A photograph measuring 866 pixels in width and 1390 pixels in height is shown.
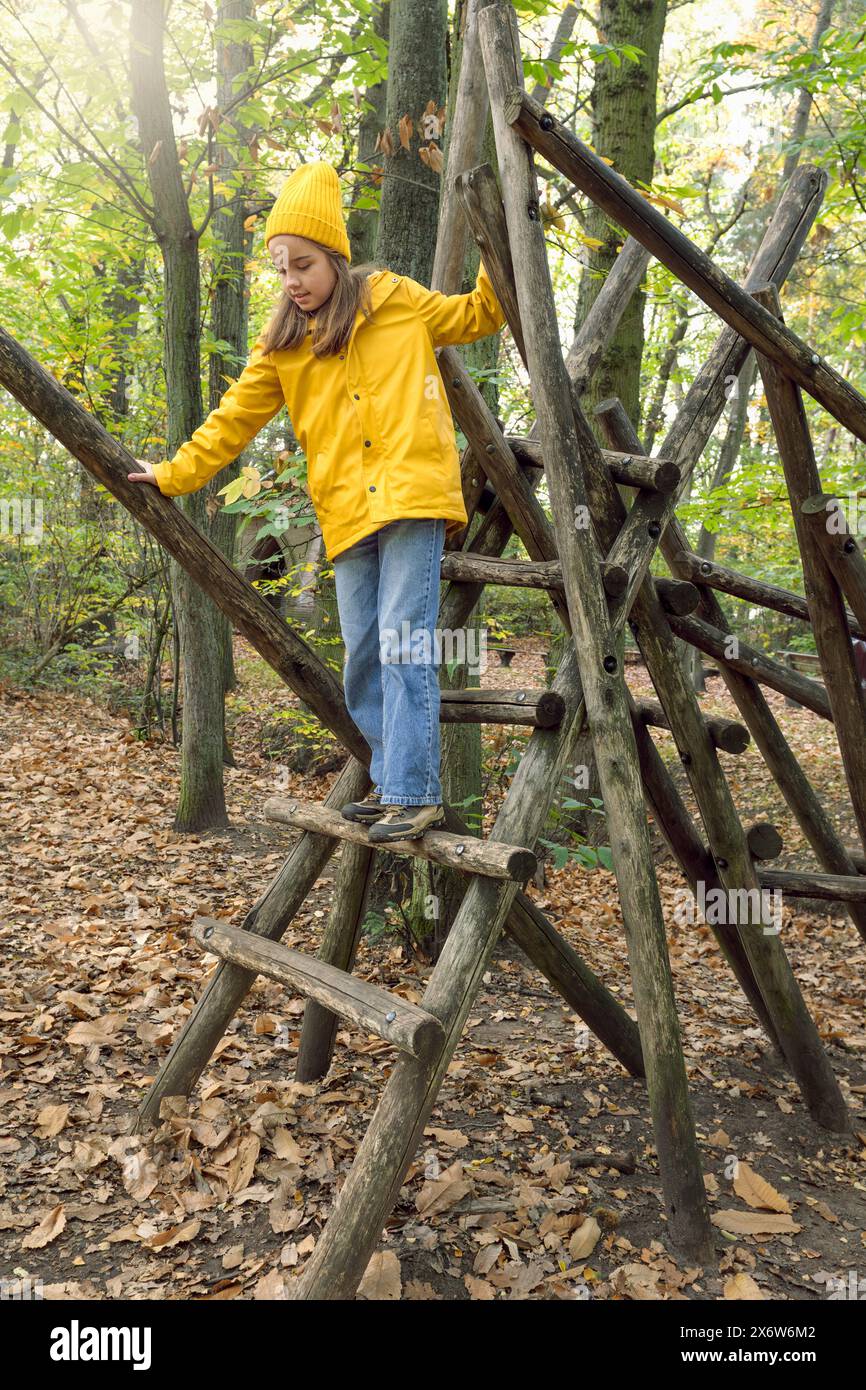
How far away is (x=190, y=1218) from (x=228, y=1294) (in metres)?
0.36

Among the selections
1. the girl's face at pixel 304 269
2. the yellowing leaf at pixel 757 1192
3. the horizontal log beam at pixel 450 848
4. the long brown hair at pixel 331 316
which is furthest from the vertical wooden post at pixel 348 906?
the girl's face at pixel 304 269

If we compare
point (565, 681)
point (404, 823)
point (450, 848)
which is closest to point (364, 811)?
point (404, 823)

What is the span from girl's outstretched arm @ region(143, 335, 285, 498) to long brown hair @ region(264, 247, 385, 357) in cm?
10

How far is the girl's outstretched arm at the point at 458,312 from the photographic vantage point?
2.96 meters

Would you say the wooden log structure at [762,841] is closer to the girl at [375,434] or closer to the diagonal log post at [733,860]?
the diagonal log post at [733,860]

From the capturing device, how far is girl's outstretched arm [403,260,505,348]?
2.96 m

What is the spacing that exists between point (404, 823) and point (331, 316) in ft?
4.80

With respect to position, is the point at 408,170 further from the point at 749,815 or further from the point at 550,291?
the point at 749,815

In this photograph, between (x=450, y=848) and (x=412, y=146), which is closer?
(x=450, y=848)

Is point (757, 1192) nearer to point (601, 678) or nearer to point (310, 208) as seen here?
point (601, 678)

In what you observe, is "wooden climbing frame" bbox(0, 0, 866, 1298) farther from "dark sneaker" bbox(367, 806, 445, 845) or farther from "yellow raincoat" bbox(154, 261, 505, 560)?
"yellow raincoat" bbox(154, 261, 505, 560)

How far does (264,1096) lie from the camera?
136 inches

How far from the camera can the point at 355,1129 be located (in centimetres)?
332
